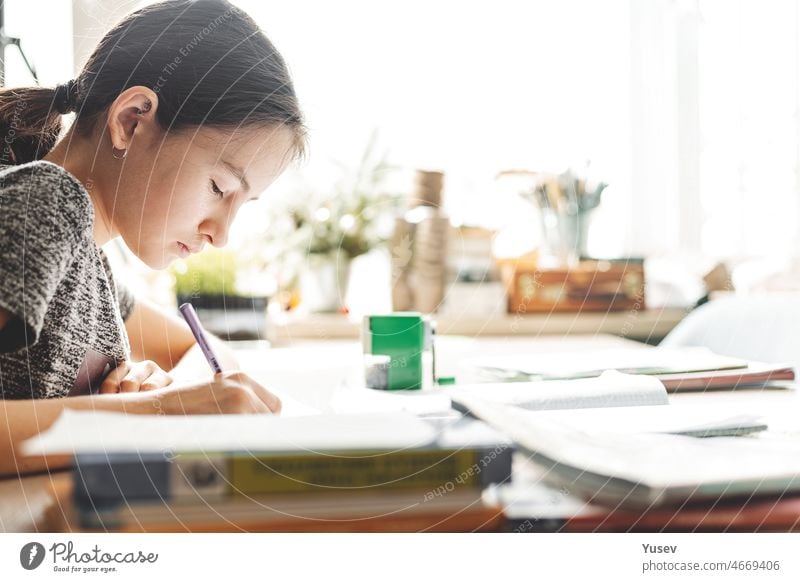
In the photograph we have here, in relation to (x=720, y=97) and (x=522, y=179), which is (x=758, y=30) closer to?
(x=720, y=97)

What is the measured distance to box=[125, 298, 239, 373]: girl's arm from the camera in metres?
0.70

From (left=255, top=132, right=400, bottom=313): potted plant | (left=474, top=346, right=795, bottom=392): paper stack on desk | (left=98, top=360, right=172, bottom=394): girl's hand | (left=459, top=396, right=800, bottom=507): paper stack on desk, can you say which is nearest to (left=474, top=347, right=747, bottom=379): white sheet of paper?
(left=474, top=346, right=795, bottom=392): paper stack on desk

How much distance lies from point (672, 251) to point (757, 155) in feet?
1.02

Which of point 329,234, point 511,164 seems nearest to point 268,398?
point 329,234

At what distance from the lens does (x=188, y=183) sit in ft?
1.61

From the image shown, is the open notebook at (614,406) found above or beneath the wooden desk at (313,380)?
above

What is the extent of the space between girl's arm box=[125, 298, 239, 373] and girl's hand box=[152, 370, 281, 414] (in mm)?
290

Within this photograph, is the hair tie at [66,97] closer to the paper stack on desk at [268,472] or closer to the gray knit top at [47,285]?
the gray knit top at [47,285]

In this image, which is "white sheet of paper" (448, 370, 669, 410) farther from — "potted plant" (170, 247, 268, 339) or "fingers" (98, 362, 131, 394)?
"potted plant" (170, 247, 268, 339)

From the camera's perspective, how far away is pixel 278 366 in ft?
2.30

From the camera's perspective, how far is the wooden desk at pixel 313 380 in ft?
1.07

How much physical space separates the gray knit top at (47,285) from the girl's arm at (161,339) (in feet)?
0.61

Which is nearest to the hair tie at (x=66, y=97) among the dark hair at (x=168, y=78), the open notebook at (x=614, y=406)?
the dark hair at (x=168, y=78)

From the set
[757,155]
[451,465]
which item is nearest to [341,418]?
[451,465]
